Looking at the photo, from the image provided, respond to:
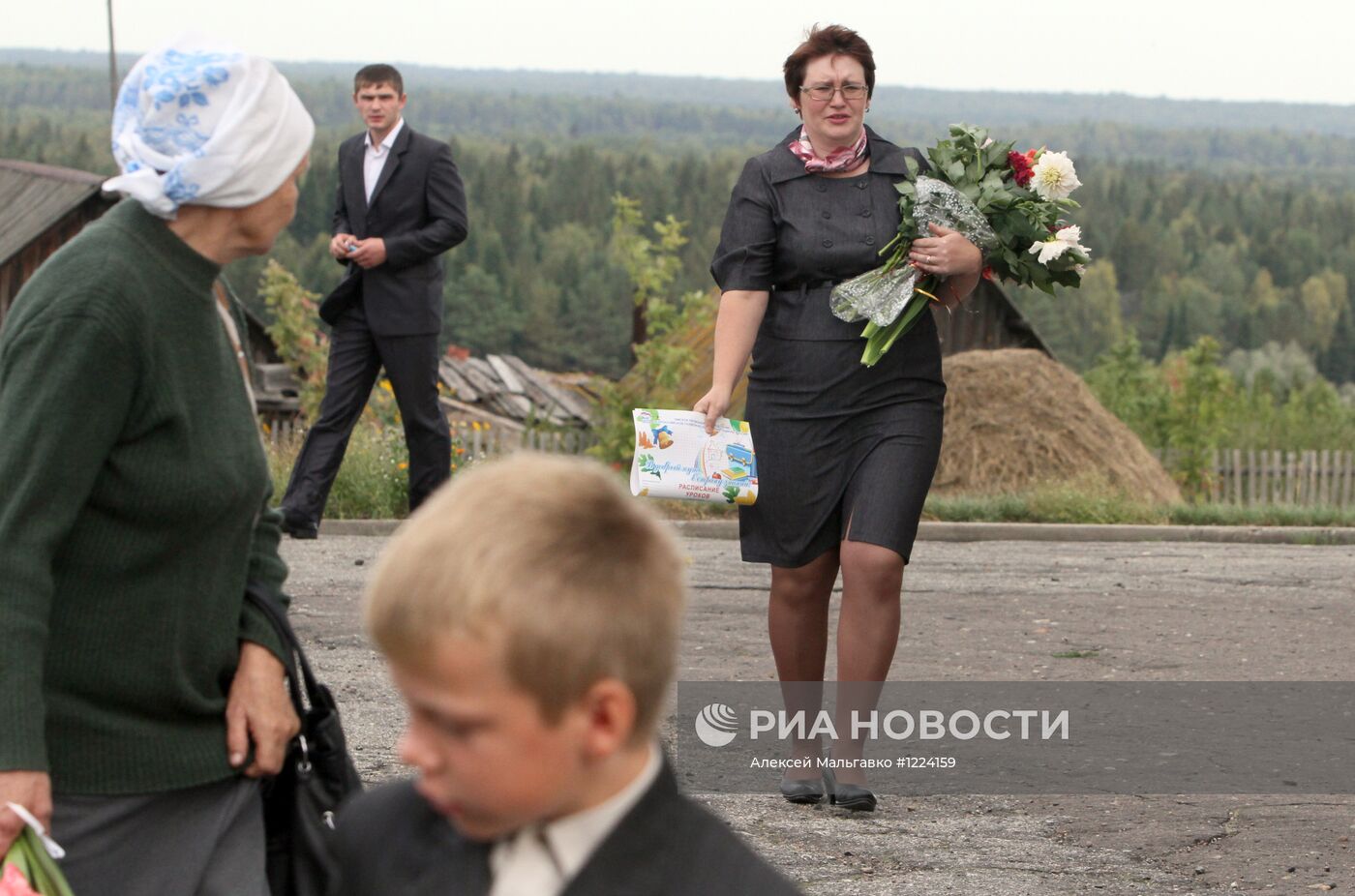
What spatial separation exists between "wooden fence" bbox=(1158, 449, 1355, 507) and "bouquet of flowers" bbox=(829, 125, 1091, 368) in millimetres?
22494

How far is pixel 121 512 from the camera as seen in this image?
7.81 feet

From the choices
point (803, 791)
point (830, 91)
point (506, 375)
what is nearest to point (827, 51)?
point (830, 91)

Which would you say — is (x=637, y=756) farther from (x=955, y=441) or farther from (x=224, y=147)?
(x=955, y=441)

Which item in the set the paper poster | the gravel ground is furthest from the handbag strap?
the paper poster

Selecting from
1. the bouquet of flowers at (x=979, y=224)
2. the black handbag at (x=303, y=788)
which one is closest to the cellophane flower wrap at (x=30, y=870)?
the black handbag at (x=303, y=788)

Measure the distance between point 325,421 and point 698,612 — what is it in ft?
6.96

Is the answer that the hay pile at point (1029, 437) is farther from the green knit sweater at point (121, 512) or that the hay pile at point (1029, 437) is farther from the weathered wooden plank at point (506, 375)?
the green knit sweater at point (121, 512)

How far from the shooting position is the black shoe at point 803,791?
5.35m

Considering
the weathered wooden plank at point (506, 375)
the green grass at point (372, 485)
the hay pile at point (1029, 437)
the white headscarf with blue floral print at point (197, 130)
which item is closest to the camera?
the white headscarf with blue floral print at point (197, 130)

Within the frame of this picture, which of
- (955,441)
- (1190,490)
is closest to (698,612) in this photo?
(955,441)

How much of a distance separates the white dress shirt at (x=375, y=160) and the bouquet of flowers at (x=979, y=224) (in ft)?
14.8

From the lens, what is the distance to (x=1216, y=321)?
339 feet

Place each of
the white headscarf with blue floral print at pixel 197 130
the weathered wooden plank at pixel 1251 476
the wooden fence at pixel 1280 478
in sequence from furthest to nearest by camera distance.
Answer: the weathered wooden plank at pixel 1251 476 < the wooden fence at pixel 1280 478 < the white headscarf with blue floral print at pixel 197 130

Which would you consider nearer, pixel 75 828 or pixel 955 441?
pixel 75 828
